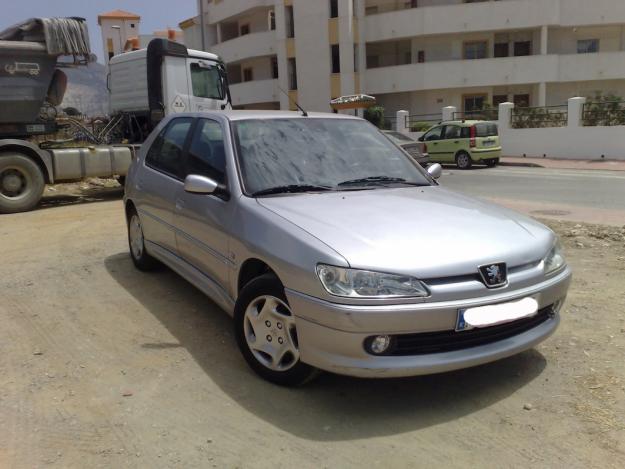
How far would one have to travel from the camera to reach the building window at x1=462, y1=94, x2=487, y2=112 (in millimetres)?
37328

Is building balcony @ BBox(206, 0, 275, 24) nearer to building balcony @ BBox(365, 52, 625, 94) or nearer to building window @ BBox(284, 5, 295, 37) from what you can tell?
building window @ BBox(284, 5, 295, 37)

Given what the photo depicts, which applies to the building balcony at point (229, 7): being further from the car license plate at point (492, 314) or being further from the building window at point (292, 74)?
the car license plate at point (492, 314)

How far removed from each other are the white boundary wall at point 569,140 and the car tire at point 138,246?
22250 mm

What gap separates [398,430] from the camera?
3.04 m

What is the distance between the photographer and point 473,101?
124ft

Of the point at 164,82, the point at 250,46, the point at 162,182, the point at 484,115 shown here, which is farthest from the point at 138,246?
the point at 250,46

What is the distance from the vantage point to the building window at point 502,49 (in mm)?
38062

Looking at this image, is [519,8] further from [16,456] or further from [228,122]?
[16,456]

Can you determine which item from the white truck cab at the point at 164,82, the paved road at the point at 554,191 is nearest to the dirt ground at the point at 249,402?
the paved road at the point at 554,191

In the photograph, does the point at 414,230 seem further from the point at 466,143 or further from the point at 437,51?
the point at 437,51

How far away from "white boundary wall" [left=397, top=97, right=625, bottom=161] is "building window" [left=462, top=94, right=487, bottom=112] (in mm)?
11119

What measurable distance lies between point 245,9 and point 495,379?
1660 inches

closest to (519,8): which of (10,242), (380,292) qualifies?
(10,242)

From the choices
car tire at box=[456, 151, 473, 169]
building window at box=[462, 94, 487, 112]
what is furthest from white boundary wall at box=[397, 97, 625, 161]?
building window at box=[462, 94, 487, 112]
